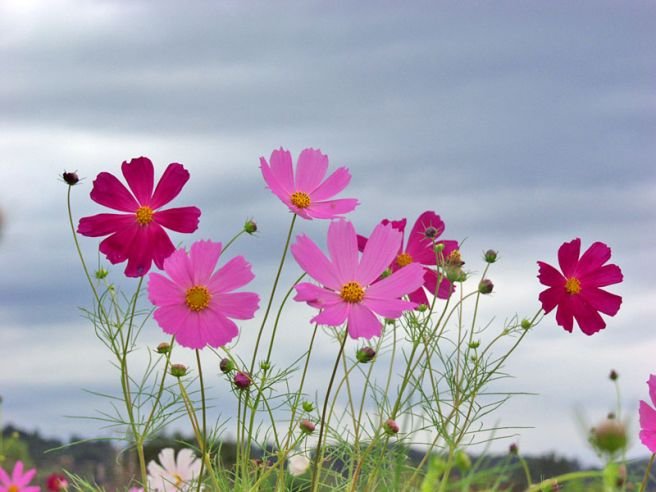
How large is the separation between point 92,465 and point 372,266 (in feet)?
13.8

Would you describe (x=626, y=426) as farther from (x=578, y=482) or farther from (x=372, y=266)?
(x=372, y=266)

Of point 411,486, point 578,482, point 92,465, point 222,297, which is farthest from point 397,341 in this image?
point 92,465

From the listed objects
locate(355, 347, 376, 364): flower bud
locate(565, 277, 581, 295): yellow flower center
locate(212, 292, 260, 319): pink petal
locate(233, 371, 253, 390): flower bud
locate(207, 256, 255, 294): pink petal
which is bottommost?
locate(233, 371, 253, 390): flower bud

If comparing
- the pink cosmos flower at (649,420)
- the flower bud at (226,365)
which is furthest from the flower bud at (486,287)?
the flower bud at (226,365)

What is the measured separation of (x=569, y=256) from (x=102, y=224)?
3.47 ft

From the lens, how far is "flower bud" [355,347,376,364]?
1.67 metres

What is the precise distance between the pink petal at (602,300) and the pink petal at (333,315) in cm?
79

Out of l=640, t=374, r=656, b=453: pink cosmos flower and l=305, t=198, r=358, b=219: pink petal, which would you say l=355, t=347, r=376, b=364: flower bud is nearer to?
l=305, t=198, r=358, b=219: pink petal

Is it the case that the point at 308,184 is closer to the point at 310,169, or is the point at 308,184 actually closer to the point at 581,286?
the point at 310,169

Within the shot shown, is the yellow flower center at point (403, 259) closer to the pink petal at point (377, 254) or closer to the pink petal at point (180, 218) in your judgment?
the pink petal at point (377, 254)

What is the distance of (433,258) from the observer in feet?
6.81

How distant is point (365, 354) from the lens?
5.50ft

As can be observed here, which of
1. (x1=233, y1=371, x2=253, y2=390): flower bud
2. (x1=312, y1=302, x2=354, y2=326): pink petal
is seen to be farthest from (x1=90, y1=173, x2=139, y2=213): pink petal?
(x1=312, y1=302, x2=354, y2=326): pink petal

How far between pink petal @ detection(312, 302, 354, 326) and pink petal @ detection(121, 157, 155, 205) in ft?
1.54
